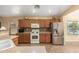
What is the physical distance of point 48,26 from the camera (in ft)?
25.4

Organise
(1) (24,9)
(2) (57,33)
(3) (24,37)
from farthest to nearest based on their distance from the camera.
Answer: (2) (57,33) → (3) (24,37) → (1) (24,9)

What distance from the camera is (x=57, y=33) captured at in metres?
7.31

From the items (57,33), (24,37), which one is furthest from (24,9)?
(57,33)

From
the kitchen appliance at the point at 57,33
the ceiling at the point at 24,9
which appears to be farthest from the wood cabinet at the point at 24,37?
the kitchen appliance at the point at 57,33

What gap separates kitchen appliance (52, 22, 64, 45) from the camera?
A: 23.5ft

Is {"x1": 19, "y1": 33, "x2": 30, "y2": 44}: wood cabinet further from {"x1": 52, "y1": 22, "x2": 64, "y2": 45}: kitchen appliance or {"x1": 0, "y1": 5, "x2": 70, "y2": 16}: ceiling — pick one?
{"x1": 52, "y1": 22, "x2": 64, "y2": 45}: kitchen appliance

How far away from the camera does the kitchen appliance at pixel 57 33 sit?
7.16m

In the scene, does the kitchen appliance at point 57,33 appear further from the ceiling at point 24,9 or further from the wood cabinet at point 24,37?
the ceiling at point 24,9

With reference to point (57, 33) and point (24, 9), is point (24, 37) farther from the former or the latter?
point (57, 33)

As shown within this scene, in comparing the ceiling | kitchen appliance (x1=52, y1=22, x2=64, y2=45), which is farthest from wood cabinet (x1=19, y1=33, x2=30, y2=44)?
kitchen appliance (x1=52, y1=22, x2=64, y2=45)
